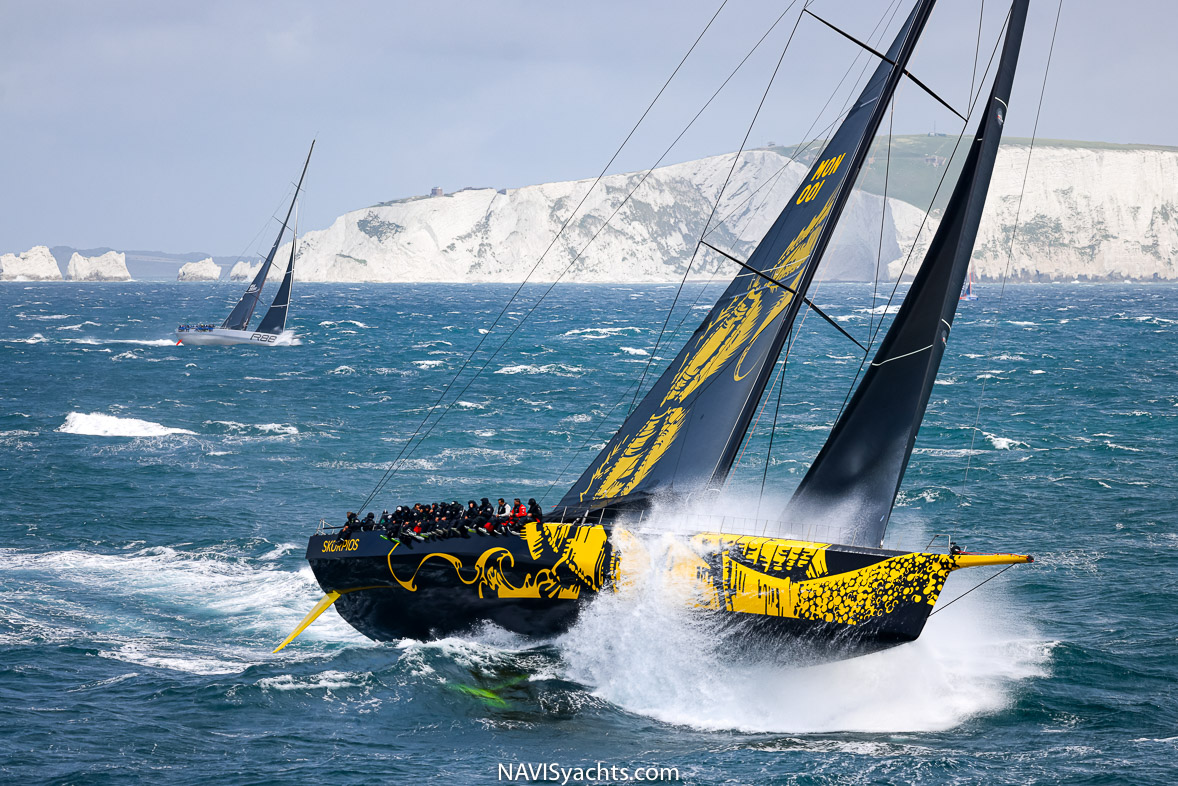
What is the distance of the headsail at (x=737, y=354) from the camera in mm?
19734

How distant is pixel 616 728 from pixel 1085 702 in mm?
8722

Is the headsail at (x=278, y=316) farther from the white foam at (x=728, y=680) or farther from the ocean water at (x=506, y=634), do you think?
the white foam at (x=728, y=680)

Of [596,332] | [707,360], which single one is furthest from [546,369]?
[707,360]

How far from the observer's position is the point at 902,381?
61.9ft

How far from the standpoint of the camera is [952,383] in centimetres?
6338

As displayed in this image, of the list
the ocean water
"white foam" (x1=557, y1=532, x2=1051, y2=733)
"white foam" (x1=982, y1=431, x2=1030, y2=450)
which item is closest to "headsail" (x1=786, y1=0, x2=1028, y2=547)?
the ocean water

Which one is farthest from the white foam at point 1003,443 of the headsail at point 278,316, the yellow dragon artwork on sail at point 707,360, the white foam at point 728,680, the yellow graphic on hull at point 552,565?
the headsail at point 278,316

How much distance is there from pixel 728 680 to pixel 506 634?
4.35m

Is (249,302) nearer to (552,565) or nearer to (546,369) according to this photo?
(546,369)

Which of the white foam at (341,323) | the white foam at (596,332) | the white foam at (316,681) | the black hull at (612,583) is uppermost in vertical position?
the white foam at (596,332)

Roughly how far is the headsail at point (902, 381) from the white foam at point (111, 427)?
34767mm

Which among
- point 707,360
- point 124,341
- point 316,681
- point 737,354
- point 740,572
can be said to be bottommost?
point 316,681

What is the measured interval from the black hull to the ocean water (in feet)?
1.78

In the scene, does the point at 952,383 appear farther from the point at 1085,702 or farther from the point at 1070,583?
the point at 1085,702
